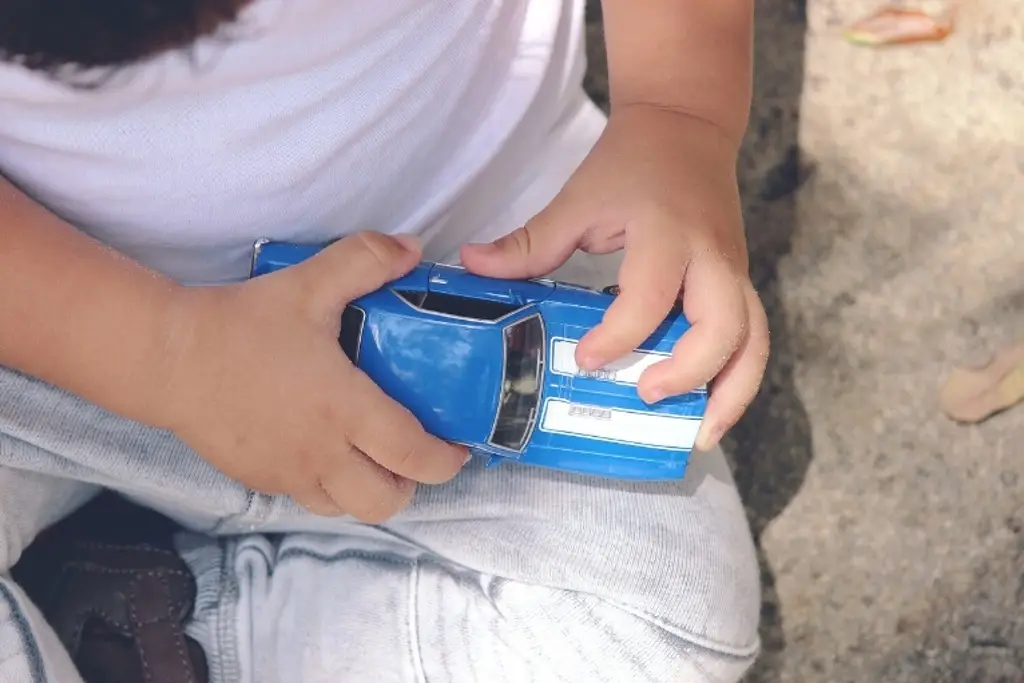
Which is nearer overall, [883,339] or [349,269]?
[349,269]

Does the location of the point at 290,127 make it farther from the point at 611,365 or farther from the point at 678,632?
the point at 678,632

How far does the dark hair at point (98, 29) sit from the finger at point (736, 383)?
288 mm

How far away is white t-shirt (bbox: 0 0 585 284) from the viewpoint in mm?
454

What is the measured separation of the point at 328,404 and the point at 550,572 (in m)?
0.16

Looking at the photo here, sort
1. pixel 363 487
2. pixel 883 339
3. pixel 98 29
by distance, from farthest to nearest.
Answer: pixel 883 339 → pixel 363 487 → pixel 98 29

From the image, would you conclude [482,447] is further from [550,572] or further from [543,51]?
[543,51]

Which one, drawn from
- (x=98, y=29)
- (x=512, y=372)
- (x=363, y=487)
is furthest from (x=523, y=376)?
(x=98, y=29)

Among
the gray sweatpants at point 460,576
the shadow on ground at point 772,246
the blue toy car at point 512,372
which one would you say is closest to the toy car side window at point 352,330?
the blue toy car at point 512,372

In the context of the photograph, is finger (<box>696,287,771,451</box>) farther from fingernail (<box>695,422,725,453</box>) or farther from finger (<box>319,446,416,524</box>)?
finger (<box>319,446,416,524</box>)

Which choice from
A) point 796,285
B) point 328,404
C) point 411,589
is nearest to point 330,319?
point 328,404

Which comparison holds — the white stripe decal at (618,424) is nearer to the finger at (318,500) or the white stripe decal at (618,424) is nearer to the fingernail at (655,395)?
the fingernail at (655,395)

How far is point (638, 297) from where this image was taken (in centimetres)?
49

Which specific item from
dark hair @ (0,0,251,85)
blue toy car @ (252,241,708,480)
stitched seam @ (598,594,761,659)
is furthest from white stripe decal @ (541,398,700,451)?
dark hair @ (0,0,251,85)

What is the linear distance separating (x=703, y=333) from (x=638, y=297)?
1.5 inches
